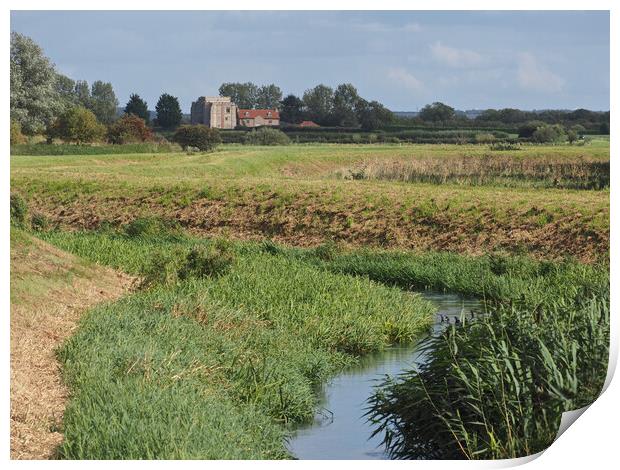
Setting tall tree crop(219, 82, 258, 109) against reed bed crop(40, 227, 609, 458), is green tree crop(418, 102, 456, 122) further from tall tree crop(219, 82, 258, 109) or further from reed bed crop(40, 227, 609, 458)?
reed bed crop(40, 227, 609, 458)

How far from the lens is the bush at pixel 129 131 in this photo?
25.7 ft

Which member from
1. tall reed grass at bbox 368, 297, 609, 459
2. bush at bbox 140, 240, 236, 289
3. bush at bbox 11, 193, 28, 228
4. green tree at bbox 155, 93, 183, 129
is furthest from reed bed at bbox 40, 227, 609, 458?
green tree at bbox 155, 93, 183, 129

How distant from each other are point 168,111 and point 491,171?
3.03m

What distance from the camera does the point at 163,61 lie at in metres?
6.78

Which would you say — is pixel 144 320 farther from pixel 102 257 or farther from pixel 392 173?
pixel 392 173

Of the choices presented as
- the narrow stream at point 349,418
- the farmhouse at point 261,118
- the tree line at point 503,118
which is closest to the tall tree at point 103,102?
the farmhouse at point 261,118

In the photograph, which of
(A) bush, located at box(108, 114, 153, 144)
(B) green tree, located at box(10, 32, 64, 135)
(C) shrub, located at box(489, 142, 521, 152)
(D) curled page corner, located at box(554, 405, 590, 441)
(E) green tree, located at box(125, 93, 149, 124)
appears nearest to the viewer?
(D) curled page corner, located at box(554, 405, 590, 441)

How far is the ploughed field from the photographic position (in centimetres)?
873

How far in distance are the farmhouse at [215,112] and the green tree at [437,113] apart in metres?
1.46

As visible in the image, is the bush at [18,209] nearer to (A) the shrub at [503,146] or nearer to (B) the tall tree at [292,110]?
(B) the tall tree at [292,110]

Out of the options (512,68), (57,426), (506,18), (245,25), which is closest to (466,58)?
(512,68)

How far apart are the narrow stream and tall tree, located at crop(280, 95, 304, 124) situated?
6.46 ft

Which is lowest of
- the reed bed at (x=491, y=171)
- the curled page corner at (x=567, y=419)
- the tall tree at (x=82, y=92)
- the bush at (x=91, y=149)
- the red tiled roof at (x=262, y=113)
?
the curled page corner at (x=567, y=419)

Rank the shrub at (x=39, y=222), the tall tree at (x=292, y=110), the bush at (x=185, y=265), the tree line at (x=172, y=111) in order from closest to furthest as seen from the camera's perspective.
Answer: the tree line at (x=172, y=111)
the tall tree at (x=292, y=110)
the bush at (x=185, y=265)
the shrub at (x=39, y=222)
